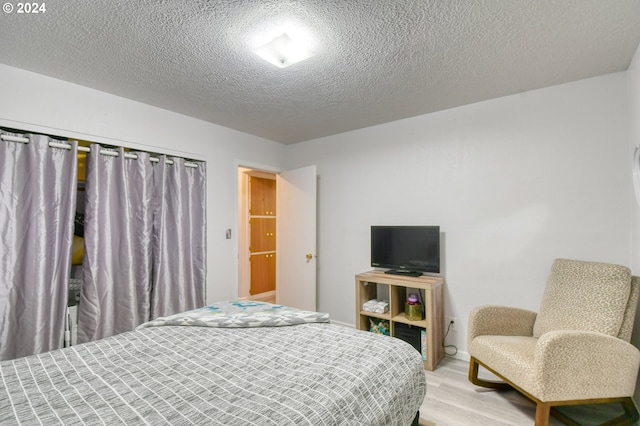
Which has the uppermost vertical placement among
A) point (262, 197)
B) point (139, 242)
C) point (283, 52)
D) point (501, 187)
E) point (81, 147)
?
point (283, 52)

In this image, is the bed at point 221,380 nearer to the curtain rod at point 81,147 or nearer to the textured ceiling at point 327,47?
the curtain rod at point 81,147

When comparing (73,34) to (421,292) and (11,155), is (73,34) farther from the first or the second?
(421,292)

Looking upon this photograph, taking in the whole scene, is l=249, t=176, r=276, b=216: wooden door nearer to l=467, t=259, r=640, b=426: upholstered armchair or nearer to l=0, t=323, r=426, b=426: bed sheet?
l=0, t=323, r=426, b=426: bed sheet

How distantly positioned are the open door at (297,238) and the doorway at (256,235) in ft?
3.48

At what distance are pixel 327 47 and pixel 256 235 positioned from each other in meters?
3.95

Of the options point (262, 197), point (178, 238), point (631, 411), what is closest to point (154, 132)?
point (178, 238)

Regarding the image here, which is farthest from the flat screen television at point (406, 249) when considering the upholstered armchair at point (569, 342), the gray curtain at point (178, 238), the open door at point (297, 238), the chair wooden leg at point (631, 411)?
the gray curtain at point (178, 238)

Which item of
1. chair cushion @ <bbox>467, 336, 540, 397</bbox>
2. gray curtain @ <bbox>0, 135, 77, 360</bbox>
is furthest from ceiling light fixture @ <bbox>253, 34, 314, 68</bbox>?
chair cushion @ <bbox>467, 336, 540, 397</bbox>

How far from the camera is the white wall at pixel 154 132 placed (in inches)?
85.9

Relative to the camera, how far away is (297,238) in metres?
3.96

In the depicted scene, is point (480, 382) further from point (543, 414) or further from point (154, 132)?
point (154, 132)

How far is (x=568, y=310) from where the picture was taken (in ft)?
7.07

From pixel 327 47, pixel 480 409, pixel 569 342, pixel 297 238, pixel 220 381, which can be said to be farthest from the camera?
pixel 297 238

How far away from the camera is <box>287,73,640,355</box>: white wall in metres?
2.31
